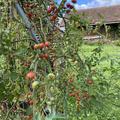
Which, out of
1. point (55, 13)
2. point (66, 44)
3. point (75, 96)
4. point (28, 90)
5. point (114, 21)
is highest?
point (55, 13)

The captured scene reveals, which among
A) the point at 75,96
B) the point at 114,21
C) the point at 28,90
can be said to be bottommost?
the point at 114,21

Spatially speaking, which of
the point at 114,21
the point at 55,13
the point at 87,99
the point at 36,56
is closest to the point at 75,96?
the point at 87,99

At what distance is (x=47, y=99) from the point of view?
1.18 metres

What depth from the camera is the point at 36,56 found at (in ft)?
4.33

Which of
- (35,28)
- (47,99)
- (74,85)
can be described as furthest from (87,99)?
(47,99)

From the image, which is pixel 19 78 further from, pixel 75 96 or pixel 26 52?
pixel 75 96

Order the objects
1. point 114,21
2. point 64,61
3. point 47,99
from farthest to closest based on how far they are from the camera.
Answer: point 114,21 < point 64,61 < point 47,99

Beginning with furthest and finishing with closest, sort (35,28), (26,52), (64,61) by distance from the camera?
1. (35,28)
2. (64,61)
3. (26,52)

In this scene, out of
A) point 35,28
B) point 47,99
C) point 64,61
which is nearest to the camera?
point 47,99

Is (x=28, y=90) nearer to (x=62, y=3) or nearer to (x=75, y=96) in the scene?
(x=75, y=96)

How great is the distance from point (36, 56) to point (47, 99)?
19 centimetres

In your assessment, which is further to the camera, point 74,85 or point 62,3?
point 62,3

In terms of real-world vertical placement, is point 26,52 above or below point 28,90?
above

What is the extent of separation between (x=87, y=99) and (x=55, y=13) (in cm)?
37
